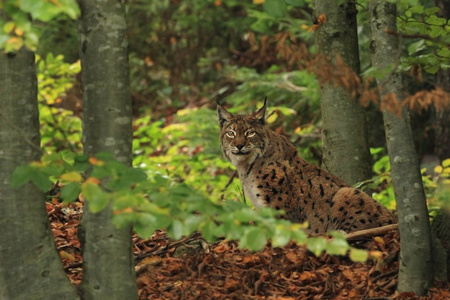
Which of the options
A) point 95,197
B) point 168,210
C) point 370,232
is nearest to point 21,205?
point 95,197

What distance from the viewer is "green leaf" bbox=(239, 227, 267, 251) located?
3.50m

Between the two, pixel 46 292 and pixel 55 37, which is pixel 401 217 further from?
pixel 55 37

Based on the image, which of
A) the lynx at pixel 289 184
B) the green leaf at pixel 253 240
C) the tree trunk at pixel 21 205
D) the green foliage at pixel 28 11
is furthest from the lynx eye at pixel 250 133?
the green foliage at pixel 28 11

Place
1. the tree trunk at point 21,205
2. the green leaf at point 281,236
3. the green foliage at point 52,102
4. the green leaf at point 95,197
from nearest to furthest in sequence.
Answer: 1. the green leaf at point 281,236
2. the green leaf at point 95,197
3. the tree trunk at point 21,205
4. the green foliage at point 52,102

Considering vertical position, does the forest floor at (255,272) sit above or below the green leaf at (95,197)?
below

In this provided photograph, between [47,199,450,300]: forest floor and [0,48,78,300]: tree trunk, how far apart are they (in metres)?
0.97

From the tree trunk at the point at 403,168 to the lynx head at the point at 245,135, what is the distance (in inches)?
99.0

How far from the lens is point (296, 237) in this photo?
3473mm

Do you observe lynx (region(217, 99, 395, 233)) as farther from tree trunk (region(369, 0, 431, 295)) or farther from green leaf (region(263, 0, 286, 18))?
green leaf (region(263, 0, 286, 18))

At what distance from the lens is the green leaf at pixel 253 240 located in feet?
11.5

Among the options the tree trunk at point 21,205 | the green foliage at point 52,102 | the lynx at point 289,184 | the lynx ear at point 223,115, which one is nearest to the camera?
the tree trunk at point 21,205

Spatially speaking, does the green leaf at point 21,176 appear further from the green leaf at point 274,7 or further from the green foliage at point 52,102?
the green foliage at point 52,102

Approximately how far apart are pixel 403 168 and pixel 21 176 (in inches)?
107

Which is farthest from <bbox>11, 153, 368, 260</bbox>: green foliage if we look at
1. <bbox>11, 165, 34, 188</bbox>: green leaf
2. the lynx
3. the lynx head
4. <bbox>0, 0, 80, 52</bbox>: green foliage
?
the lynx head
